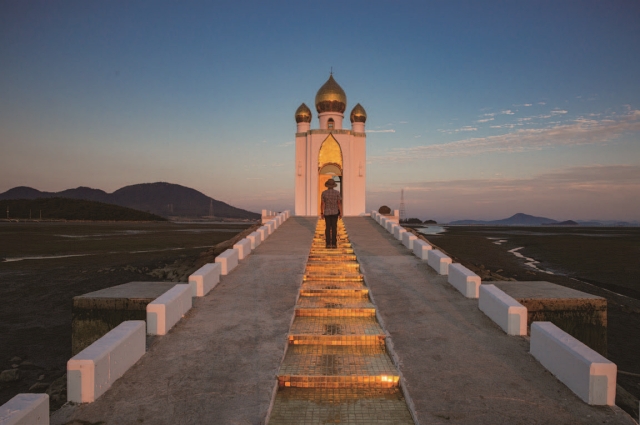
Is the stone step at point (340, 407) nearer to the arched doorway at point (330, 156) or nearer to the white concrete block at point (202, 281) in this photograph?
the white concrete block at point (202, 281)

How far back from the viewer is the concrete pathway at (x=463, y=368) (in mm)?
4863

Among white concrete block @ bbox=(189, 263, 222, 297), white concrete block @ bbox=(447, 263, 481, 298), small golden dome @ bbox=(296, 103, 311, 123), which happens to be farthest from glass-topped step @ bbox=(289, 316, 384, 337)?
small golden dome @ bbox=(296, 103, 311, 123)

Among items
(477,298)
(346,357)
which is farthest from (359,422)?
(477,298)

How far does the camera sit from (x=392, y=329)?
298 inches

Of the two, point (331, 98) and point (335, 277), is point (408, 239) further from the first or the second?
point (331, 98)

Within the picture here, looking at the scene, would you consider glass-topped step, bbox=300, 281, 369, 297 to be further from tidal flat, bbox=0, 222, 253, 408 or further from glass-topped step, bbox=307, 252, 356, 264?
tidal flat, bbox=0, 222, 253, 408

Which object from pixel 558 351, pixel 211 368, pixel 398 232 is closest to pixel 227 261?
pixel 211 368

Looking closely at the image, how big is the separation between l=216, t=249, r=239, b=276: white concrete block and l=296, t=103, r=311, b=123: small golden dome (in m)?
19.5

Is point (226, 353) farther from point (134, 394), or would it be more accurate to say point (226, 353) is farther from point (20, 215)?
point (20, 215)

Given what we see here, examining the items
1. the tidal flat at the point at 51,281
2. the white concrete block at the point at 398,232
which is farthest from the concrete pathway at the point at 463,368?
the white concrete block at the point at 398,232

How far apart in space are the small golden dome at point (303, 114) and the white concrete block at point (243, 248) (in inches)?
693

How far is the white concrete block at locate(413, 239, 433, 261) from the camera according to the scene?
1316 centimetres

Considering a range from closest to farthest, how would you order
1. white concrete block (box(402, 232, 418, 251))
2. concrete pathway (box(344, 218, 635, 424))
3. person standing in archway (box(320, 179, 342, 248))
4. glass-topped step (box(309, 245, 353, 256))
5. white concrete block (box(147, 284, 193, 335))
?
concrete pathway (box(344, 218, 635, 424)), white concrete block (box(147, 284, 193, 335)), person standing in archway (box(320, 179, 342, 248)), glass-topped step (box(309, 245, 353, 256)), white concrete block (box(402, 232, 418, 251))

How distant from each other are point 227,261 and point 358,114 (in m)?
21.6
